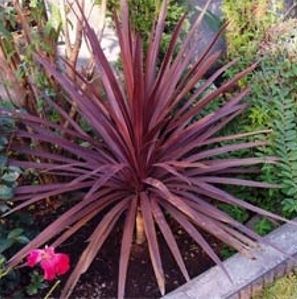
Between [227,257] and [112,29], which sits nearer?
[227,257]

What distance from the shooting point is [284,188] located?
2.69 meters

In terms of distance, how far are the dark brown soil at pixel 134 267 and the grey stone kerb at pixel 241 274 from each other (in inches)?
7.0

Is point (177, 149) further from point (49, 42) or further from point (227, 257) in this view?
point (49, 42)

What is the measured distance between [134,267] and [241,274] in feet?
1.59

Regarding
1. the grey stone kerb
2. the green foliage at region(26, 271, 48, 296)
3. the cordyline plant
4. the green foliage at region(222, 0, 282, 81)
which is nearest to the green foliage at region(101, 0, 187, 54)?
the green foliage at region(222, 0, 282, 81)

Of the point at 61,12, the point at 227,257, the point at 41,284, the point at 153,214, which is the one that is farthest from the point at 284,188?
the point at 61,12

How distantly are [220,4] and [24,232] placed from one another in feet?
6.71

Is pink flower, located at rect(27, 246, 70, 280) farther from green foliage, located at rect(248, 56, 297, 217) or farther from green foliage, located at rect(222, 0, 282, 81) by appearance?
green foliage, located at rect(222, 0, 282, 81)

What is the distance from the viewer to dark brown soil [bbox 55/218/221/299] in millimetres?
2438

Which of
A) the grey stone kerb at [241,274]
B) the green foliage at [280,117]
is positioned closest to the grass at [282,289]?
the grey stone kerb at [241,274]

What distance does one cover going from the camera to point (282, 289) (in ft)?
8.14

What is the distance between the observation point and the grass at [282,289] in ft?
8.01

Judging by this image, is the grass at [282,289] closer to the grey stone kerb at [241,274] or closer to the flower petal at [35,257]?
the grey stone kerb at [241,274]

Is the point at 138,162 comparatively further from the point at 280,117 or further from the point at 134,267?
the point at 280,117
